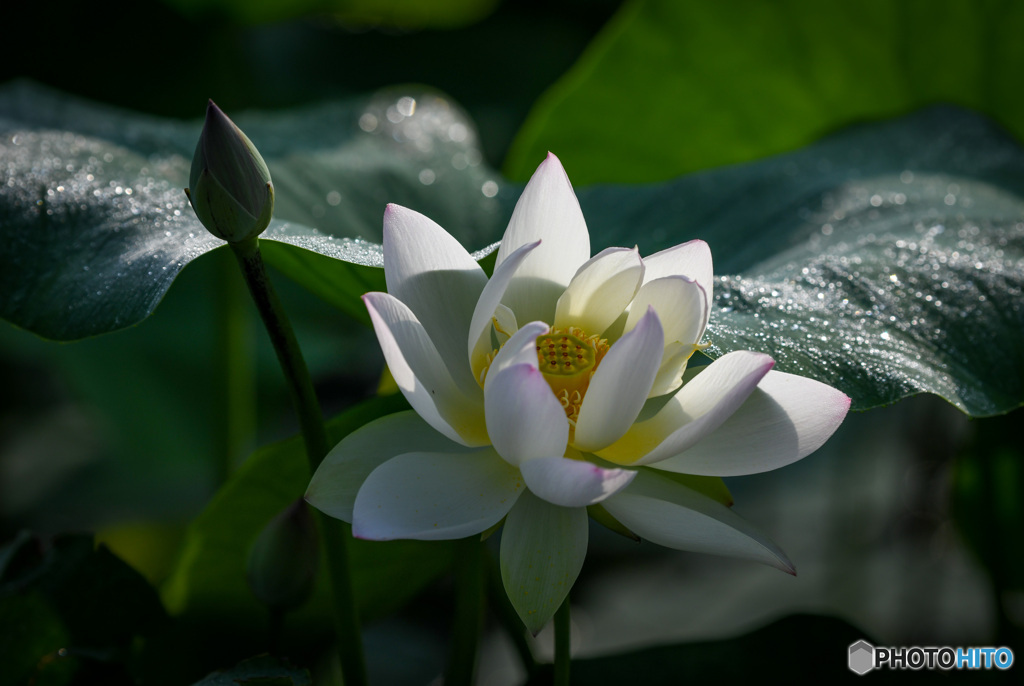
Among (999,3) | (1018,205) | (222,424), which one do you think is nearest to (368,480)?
(1018,205)

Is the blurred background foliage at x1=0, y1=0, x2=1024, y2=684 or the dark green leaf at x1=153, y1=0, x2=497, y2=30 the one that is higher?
the dark green leaf at x1=153, y1=0, x2=497, y2=30

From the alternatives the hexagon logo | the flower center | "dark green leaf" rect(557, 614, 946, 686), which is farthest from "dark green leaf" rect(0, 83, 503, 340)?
the hexagon logo

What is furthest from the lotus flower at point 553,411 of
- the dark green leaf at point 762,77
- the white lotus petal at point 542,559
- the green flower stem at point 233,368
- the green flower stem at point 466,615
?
the green flower stem at point 233,368

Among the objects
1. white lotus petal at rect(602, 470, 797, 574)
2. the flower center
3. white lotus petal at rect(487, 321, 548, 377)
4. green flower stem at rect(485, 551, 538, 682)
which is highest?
white lotus petal at rect(487, 321, 548, 377)

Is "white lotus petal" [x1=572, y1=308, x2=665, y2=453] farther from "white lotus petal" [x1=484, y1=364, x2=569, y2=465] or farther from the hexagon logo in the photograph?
the hexagon logo

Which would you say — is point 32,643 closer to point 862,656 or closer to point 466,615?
point 466,615

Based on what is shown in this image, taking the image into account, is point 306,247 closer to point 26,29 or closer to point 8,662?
point 8,662

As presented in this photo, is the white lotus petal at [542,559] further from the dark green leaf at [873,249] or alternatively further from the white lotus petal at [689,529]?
the dark green leaf at [873,249]

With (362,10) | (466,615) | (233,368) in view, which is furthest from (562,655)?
(362,10)
